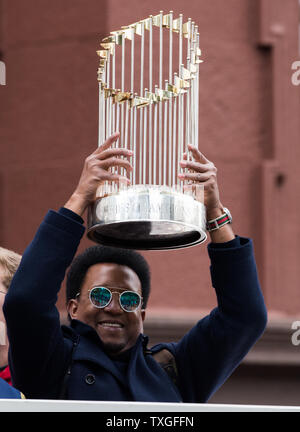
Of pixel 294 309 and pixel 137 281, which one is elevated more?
pixel 137 281

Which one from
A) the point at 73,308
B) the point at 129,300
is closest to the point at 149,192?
the point at 129,300

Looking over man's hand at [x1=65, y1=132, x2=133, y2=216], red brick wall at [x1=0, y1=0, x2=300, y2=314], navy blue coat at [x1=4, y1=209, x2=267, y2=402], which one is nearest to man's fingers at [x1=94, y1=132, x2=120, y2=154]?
man's hand at [x1=65, y1=132, x2=133, y2=216]

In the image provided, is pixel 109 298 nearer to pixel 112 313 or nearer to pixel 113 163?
pixel 112 313

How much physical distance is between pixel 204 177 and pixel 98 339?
0.38 metres

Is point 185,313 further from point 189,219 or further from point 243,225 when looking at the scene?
point 189,219

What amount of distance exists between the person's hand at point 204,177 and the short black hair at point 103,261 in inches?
8.3

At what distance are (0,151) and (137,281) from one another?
5.75ft

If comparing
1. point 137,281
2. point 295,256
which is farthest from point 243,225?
point 137,281

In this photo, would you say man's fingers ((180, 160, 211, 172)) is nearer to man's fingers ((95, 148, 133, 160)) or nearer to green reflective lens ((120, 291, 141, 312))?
man's fingers ((95, 148, 133, 160))

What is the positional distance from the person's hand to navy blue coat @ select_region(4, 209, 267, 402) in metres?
0.09

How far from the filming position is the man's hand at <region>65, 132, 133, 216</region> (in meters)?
1.83

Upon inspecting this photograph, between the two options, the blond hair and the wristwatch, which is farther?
the blond hair

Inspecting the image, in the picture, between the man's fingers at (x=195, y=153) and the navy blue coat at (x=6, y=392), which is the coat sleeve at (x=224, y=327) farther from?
the navy blue coat at (x=6, y=392)
